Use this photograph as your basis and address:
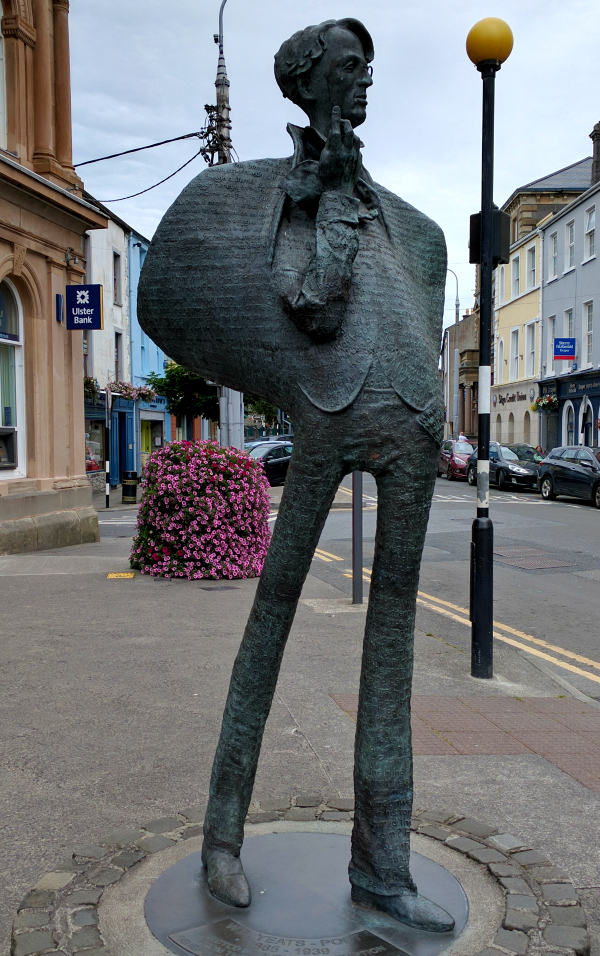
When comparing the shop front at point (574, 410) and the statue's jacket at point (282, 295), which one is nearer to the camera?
the statue's jacket at point (282, 295)

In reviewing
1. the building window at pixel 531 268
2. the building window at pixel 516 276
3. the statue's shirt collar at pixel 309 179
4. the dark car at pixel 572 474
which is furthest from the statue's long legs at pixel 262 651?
the building window at pixel 516 276

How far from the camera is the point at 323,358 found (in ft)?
8.08

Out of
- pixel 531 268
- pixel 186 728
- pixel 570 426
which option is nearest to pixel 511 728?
pixel 186 728

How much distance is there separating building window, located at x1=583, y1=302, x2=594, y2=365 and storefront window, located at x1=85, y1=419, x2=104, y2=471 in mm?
19226

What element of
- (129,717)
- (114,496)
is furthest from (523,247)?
(129,717)

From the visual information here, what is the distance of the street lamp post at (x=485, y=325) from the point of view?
5.51m

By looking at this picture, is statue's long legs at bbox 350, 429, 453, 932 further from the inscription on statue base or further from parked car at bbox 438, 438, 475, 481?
parked car at bbox 438, 438, 475, 481

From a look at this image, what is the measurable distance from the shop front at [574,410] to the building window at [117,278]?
1800 cm

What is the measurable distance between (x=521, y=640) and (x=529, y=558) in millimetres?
5137

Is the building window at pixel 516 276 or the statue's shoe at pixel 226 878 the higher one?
the building window at pixel 516 276

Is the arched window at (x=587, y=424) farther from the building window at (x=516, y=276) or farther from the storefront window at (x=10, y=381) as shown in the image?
the storefront window at (x=10, y=381)

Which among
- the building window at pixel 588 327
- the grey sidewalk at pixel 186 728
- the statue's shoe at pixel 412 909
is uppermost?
the building window at pixel 588 327

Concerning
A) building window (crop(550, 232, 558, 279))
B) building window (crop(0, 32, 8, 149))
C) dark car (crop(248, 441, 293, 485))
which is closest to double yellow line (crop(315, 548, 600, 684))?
building window (crop(0, 32, 8, 149))

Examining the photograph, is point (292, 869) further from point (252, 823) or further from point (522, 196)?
point (522, 196)
